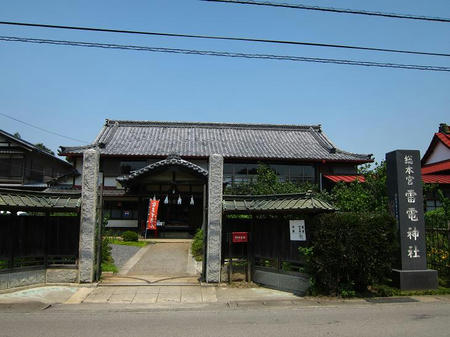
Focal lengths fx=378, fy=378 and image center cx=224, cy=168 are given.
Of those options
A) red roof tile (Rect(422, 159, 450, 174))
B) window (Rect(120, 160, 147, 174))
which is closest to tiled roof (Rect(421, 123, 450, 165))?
red roof tile (Rect(422, 159, 450, 174))

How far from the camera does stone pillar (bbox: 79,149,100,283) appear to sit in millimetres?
10664

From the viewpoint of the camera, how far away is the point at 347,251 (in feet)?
29.9

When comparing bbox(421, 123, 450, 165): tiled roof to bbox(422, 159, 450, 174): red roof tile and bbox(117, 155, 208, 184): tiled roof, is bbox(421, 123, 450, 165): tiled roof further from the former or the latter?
bbox(117, 155, 208, 184): tiled roof

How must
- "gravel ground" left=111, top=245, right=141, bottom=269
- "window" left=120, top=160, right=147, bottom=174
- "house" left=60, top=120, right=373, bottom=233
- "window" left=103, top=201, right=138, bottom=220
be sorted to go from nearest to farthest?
"gravel ground" left=111, top=245, right=141, bottom=269 < "house" left=60, top=120, right=373, bottom=233 < "window" left=103, top=201, right=138, bottom=220 < "window" left=120, top=160, right=147, bottom=174

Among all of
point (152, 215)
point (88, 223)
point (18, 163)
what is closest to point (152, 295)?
point (88, 223)

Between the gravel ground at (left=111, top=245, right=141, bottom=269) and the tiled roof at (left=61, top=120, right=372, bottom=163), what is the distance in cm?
875

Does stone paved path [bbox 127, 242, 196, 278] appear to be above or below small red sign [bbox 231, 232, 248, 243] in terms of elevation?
below

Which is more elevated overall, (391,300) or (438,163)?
(438,163)

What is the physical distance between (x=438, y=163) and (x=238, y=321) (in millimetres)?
26096

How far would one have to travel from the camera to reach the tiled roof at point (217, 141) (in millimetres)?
27031

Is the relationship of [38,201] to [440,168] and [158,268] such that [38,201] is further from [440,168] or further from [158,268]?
[440,168]

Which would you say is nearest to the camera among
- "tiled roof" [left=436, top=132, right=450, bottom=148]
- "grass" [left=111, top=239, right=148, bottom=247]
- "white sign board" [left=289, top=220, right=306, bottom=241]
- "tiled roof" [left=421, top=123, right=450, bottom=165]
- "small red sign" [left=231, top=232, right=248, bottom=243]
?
"white sign board" [left=289, top=220, right=306, bottom=241]

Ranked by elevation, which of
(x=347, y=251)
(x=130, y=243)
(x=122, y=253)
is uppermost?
(x=347, y=251)

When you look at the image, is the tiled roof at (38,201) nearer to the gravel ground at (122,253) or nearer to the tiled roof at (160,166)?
the gravel ground at (122,253)
